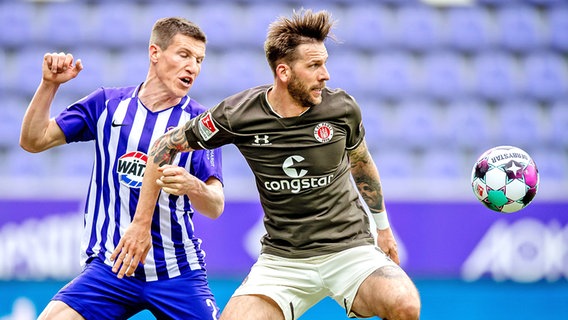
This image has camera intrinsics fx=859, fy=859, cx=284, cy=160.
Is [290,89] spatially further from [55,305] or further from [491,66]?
[491,66]

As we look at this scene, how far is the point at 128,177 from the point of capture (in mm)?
4891

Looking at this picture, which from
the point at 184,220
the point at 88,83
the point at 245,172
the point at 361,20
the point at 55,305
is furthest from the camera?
the point at 361,20

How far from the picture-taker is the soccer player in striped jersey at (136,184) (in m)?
4.77

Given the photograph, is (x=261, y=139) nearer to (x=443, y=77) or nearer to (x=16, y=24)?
(x=443, y=77)

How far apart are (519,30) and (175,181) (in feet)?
31.1

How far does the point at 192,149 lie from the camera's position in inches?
189

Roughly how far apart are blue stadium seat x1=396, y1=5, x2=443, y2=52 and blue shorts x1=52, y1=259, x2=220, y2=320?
8373 mm

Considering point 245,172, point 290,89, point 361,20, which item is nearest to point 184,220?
point 290,89

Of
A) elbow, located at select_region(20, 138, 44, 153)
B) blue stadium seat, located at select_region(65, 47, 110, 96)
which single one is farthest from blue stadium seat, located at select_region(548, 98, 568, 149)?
elbow, located at select_region(20, 138, 44, 153)

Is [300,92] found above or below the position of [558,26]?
below

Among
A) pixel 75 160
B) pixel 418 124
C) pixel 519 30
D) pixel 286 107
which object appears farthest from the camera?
pixel 519 30

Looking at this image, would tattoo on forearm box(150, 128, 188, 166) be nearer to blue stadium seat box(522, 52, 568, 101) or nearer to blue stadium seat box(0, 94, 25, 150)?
blue stadium seat box(0, 94, 25, 150)

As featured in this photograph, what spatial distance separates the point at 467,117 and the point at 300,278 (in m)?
7.58

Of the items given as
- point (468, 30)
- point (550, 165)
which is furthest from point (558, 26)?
point (550, 165)
